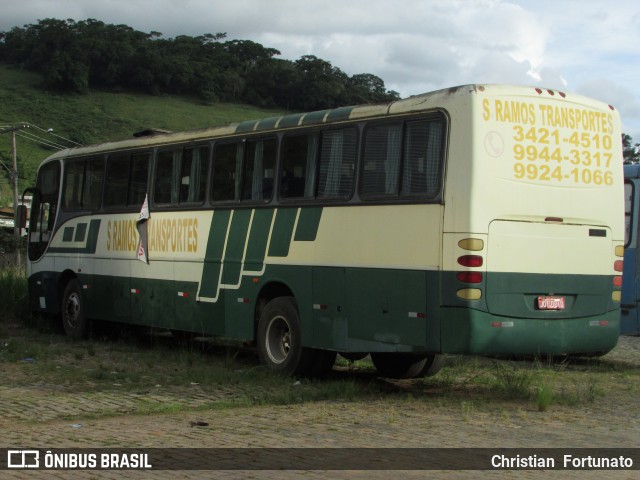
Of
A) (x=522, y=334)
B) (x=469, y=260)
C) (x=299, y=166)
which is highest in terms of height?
(x=299, y=166)

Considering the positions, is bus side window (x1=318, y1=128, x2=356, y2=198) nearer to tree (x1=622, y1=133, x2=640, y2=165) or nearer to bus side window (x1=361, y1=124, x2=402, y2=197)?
bus side window (x1=361, y1=124, x2=402, y2=197)

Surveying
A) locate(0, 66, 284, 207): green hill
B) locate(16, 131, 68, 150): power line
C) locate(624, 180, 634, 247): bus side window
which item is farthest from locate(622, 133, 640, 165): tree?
locate(16, 131, 68, 150): power line

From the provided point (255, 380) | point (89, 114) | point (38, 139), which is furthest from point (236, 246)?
point (89, 114)

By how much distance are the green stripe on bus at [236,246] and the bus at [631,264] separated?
19.0 feet

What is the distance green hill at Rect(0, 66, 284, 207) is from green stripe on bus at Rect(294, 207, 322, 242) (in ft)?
216

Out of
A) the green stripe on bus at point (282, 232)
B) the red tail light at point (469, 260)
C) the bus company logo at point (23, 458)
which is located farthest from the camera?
the green stripe on bus at point (282, 232)

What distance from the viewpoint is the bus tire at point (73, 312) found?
58.3 ft

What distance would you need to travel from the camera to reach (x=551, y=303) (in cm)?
1096

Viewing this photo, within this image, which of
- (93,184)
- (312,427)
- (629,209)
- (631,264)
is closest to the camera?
(312,427)

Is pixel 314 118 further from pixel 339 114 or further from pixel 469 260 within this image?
pixel 469 260

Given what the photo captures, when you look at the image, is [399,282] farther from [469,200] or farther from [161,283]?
[161,283]

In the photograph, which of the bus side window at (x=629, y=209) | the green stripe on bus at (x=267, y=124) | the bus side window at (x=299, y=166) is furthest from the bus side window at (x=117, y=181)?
the bus side window at (x=629, y=209)

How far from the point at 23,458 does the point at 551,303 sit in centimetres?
597

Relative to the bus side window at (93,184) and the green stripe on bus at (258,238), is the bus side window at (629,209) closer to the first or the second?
the green stripe on bus at (258,238)
